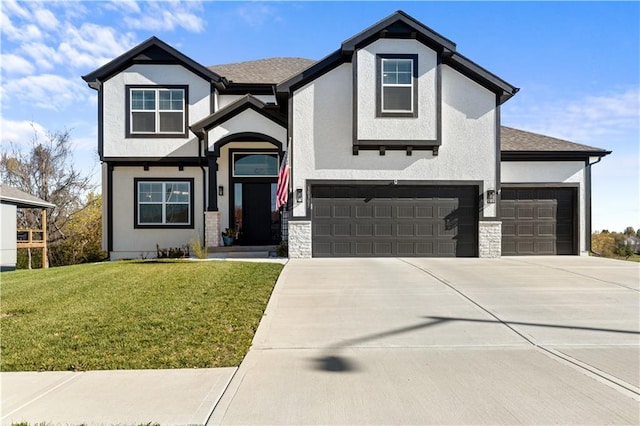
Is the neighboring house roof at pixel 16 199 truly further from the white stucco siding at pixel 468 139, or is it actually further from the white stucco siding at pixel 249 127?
the white stucco siding at pixel 468 139

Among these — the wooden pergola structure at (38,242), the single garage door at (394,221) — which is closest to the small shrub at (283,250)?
the single garage door at (394,221)

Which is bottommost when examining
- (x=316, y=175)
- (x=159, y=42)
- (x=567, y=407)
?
(x=567, y=407)

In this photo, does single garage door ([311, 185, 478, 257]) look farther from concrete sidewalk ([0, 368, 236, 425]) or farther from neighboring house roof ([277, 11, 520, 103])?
concrete sidewalk ([0, 368, 236, 425])

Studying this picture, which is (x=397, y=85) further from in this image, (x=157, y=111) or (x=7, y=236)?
(x=7, y=236)

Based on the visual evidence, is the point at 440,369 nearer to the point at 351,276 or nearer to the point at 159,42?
the point at 351,276

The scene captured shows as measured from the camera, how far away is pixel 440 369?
4406mm

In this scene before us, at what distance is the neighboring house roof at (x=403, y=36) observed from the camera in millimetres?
12289

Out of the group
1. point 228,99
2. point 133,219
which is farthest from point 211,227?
point 228,99

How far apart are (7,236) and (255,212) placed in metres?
10.2

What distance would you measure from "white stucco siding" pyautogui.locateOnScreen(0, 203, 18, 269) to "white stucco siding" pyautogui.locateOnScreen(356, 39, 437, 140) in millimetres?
14939

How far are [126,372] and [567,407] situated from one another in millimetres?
4521

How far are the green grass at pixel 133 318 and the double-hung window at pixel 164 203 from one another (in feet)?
17.1

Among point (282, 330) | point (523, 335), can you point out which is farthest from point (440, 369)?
point (282, 330)

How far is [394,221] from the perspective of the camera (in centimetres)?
1292
